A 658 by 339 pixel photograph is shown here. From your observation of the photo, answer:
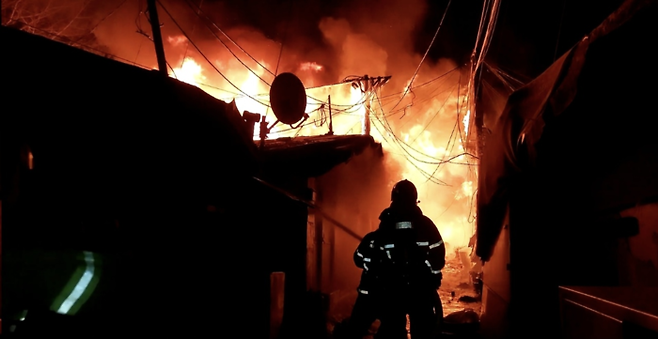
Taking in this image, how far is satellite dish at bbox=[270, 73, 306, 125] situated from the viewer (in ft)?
29.1

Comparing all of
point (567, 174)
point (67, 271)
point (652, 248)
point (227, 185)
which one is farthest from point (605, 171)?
point (67, 271)

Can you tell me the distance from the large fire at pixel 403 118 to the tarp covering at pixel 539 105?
11.8m

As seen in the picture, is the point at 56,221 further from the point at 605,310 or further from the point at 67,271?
the point at 605,310

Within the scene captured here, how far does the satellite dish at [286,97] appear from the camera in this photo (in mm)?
8859

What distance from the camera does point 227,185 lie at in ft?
24.2

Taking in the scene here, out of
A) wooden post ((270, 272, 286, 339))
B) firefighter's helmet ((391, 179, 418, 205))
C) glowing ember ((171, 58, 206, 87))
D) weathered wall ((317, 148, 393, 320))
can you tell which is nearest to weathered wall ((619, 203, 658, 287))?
firefighter's helmet ((391, 179, 418, 205))

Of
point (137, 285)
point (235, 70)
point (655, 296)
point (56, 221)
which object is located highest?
point (235, 70)

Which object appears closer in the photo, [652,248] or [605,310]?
[605,310]

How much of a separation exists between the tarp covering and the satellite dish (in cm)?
415

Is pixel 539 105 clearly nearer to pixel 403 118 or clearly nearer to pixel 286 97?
pixel 286 97

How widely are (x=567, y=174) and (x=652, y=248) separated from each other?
1.65m

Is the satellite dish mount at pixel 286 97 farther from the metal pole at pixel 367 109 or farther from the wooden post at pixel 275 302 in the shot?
the metal pole at pixel 367 109

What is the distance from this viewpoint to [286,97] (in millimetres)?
8859

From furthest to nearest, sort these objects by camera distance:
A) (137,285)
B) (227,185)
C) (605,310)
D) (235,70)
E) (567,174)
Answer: (235,70) → (227,185) → (567,174) → (137,285) → (605,310)
